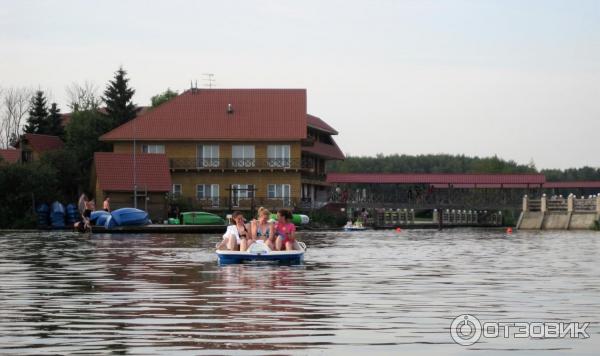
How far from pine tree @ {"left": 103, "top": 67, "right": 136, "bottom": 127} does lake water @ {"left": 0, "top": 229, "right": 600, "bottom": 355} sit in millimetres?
78686

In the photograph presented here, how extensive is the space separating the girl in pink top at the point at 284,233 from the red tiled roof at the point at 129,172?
5987 centimetres

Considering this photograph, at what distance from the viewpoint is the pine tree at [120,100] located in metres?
114

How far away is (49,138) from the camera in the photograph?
12269 centimetres

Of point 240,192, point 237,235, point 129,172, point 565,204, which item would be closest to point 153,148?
point 129,172

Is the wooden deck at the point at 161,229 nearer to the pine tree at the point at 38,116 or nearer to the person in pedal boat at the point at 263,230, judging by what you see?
the person in pedal boat at the point at 263,230

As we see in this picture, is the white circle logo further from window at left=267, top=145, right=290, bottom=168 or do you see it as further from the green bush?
window at left=267, top=145, right=290, bottom=168

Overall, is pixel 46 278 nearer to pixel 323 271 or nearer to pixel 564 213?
pixel 323 271

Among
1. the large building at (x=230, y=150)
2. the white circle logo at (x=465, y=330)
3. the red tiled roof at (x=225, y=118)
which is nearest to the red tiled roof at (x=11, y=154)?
the red tiled roof at (x=225, y=118)

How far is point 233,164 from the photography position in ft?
334

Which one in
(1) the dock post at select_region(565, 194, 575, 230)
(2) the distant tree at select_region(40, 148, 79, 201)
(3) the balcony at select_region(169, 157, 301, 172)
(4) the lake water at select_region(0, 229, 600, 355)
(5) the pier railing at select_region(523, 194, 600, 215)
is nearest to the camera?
(4) the lake water at select_region(0, 229, 600, 355)

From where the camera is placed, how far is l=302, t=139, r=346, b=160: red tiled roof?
10757cm

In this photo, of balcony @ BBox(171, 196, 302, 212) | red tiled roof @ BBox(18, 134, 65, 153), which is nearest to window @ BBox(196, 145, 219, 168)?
balcony @ BBox(171, 196, 302, 212)

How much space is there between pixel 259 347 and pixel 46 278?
1435cm

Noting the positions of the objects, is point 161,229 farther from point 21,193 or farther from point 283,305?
point 283,305
